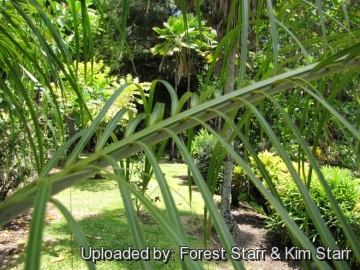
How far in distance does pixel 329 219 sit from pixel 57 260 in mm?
2341

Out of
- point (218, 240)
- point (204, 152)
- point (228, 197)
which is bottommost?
point (218, 240)

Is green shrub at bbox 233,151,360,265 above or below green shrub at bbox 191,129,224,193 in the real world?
above

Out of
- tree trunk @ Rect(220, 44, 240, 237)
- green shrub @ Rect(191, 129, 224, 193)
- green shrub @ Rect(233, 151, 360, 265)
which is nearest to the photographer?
green shrub @ Rect(233, 151, 360, 265)

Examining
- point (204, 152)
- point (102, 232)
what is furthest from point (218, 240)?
point (204, 152)

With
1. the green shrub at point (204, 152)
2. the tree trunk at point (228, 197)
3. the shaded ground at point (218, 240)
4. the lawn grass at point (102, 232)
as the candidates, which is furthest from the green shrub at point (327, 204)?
the green shrub at point (204, 152)

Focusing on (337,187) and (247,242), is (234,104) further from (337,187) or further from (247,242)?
(247,242)

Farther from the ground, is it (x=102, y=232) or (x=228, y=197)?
(x=228, y=197)

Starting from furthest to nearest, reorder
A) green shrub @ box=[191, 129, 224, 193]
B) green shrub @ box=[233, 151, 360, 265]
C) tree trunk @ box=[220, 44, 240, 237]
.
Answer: green shrub @ box=[191, 129, 224, 193]
tree trunk @ box=[220, 44, 240, 237]
green shrub @ box=[233, 151, 360, 265]

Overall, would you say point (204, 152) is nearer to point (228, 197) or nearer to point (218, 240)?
point (228, 197)

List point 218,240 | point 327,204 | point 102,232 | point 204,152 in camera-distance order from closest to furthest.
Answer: point 327,204 → point 102,232 → point 218,240 → point 204,152

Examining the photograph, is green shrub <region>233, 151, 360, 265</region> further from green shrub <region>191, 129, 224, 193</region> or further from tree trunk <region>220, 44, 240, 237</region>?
green shrub <region>191, 129, 224, 193</region>

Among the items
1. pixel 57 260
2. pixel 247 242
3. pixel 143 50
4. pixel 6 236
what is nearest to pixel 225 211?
pixel 247 242

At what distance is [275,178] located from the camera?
4.62m

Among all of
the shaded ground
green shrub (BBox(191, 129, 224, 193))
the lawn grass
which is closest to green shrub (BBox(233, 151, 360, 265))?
the shaded ground
